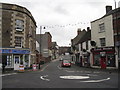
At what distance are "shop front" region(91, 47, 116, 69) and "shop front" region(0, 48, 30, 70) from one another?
13.2 meters

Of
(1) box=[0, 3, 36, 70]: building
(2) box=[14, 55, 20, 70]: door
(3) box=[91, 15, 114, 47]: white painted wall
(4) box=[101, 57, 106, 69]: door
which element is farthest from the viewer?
(4) box=[101, 57, 106, 69]: door

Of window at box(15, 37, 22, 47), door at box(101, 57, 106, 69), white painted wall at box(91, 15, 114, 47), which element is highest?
white painted wall at box(91, 15, 114, 47)

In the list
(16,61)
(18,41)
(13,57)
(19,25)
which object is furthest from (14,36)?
(16,61)

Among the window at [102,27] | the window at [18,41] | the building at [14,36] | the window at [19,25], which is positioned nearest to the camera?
the building at [14,36]

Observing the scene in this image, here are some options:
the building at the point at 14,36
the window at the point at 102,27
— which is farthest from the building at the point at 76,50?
the building at the point at 14,36

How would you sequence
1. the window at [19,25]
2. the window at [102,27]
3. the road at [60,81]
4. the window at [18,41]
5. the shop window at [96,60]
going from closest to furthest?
the road at [60,81] → the window at [18,41] → the window at [19,25] → the window at [102,27] → the shop window at [96,60]

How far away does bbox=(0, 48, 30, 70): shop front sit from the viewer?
2483 centimetres

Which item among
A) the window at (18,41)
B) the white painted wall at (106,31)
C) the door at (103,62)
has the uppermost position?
the white painted wall at (106,31)

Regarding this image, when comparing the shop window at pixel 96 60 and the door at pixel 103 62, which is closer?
the door at pixel 103 62

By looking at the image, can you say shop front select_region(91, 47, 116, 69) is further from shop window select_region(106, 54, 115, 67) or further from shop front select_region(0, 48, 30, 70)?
shop front select_region(0, 48, 30, 70)

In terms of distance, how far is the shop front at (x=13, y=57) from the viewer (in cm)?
2483

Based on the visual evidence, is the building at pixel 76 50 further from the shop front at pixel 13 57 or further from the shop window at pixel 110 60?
the shop front at pixel 13 57

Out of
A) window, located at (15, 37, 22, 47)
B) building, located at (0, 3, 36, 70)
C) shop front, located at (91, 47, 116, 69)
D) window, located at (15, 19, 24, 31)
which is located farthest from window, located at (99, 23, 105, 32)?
window, located at (15, 37, 22, 47)

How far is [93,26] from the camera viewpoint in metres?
32.4
